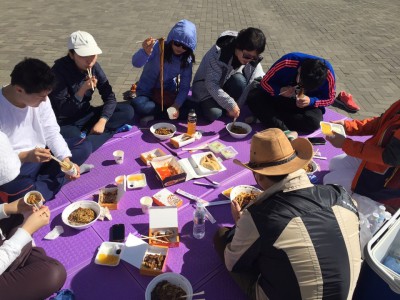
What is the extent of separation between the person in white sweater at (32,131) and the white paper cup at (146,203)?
81cm

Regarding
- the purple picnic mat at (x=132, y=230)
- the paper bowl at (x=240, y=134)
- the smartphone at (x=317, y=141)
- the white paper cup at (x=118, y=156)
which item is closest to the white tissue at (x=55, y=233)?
the purple picnic mat at (x=132, y=230)

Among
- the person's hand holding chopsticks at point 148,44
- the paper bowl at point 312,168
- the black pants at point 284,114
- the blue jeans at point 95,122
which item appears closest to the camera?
the paper bowl at point 312,168

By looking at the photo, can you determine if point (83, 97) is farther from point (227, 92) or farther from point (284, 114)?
point (284, 114)

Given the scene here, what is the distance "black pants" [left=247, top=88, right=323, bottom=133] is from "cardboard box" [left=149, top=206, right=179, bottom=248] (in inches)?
92.3

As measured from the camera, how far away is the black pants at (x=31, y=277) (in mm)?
2270

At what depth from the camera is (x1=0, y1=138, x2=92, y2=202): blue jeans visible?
3078 mm

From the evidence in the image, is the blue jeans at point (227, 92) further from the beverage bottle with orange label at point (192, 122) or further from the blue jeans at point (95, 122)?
the blue jeans at point (95, 122)

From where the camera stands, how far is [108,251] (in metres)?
2.81

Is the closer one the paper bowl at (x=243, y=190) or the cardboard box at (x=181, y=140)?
the paper bowl at (x=243, y=190)

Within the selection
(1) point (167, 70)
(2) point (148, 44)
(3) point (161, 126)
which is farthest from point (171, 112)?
(2) point (148, 44)

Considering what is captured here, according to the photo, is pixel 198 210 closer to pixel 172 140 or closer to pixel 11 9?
pixel 172 140

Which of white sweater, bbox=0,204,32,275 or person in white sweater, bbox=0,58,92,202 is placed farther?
person in white sweater, bbox=0,58,92,202

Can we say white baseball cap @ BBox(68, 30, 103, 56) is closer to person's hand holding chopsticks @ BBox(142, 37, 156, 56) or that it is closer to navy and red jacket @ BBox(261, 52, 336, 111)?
person's hand holding chopsticks @ BBox(142, 37, 156, 56)

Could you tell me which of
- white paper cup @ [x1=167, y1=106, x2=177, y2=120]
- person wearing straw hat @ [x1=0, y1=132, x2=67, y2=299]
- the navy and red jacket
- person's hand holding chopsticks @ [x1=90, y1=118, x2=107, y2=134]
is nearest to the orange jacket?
the navy and red jacket
